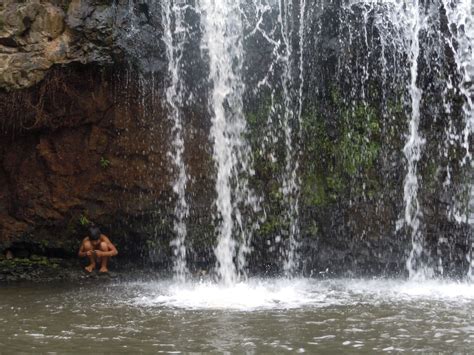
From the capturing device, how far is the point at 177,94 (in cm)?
903

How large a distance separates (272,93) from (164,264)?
2.98 m

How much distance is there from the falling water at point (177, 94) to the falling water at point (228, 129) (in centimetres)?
36

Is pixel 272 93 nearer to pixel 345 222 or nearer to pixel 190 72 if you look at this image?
pixel 190 72

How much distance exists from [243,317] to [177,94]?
13.2 feet

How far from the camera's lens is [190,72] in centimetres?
905

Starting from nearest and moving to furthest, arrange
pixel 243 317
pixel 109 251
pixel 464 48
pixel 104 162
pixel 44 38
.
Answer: pixel 243 317, pixel 44 38, pixel 464 48, pixel 109 251, pixel 104 162

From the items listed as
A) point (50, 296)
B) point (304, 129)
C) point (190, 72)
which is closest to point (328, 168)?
point (304, 129)

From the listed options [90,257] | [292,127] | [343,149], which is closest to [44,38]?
[90,257]

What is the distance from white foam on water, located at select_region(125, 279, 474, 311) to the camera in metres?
6.77

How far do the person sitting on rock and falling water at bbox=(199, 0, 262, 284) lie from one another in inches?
62.1

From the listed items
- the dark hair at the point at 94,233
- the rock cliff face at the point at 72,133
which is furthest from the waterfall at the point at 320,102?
the dark hair at the point at 94,233

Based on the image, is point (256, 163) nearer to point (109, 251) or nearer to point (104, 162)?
point (104, 162)

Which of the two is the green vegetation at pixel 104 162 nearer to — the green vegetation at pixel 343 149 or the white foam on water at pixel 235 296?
the white foam on water at pixel 235 296

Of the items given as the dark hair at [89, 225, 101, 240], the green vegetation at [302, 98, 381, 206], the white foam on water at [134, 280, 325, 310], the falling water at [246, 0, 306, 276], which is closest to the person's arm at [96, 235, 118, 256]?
the dark hair at [89, 225, 101, 240]
